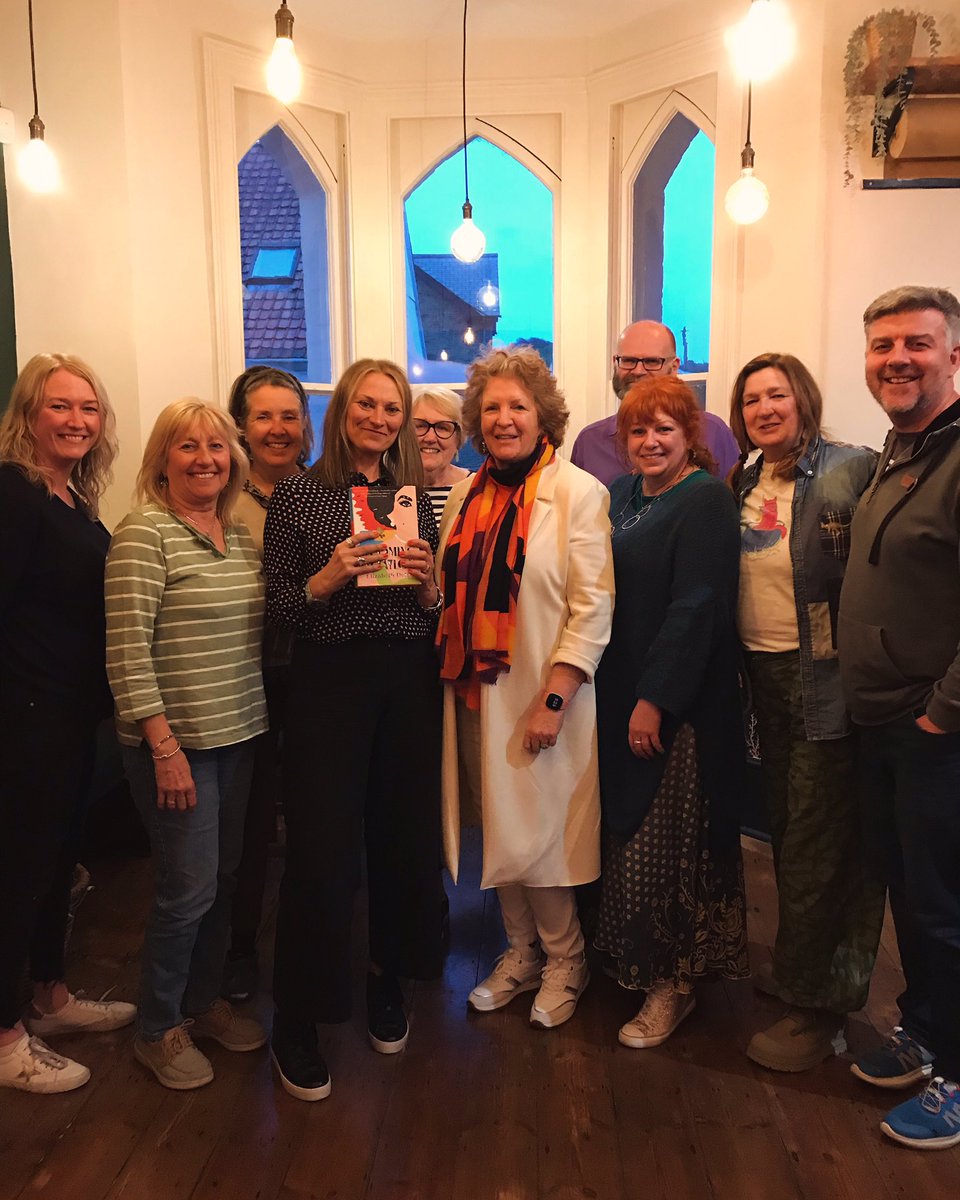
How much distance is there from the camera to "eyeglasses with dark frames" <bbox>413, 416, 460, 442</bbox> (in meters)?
2.77

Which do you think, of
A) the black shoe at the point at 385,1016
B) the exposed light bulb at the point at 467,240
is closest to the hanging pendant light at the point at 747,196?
the exposed light bulb at the point at 467,240

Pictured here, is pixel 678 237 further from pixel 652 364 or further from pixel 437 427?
pixel 437 427

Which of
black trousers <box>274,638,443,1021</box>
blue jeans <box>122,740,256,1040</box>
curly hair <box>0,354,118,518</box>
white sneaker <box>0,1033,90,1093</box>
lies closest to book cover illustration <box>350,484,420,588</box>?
black trousers <box>274,638,443,1021</box>

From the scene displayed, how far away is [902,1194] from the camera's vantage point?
1.68 meters

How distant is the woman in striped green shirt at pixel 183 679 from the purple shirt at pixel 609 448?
4.36 feet

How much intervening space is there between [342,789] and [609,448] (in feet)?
5.30

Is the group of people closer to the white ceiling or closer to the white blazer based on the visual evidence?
the white blazer

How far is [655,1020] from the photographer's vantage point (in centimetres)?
215

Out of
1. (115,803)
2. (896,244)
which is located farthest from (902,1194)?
(896,244)

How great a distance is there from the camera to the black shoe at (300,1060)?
1.94 meters

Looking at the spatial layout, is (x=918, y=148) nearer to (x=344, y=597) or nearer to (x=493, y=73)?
(x=493, y=73)

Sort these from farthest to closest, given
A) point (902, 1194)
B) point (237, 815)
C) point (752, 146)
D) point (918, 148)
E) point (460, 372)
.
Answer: point (460, 372) < point (752, 146) < point (918, 148) < point (237, 815) < point (902, 1194)

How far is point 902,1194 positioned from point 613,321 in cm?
333

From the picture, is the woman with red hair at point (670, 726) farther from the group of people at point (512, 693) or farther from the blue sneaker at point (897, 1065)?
the blue sneaker at point (897, 1065)
